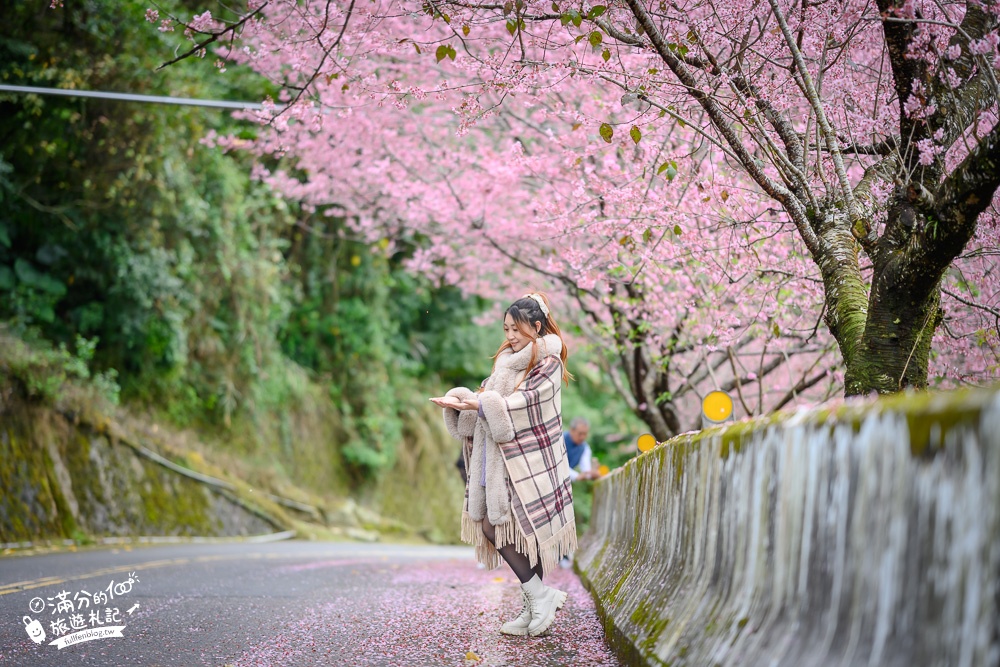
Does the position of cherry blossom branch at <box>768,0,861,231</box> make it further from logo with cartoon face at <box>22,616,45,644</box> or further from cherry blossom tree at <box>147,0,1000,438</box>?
logo with cartoon face at <box>22,616,45,644</box>

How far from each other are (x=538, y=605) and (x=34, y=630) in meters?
2.53

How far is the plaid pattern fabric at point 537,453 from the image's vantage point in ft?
14.8

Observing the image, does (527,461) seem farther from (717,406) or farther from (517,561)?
(717,406)

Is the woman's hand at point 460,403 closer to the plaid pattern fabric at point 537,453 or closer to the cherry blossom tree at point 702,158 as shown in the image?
the plaid pattern fabric at point 537,453

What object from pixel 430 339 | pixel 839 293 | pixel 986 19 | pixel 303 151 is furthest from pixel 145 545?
pixel 430 339

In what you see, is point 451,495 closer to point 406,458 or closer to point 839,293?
point 406,458

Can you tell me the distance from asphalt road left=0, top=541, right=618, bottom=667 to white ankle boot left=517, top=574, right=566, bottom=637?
0.26 ft

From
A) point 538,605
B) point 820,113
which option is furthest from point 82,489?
point 820,113

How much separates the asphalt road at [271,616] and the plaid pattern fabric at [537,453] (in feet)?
1.93

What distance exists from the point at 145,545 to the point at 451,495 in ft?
38.7

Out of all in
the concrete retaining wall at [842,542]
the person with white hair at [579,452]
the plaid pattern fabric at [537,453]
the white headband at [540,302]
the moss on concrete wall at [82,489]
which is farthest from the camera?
the moss on concrete wall at [82,489]

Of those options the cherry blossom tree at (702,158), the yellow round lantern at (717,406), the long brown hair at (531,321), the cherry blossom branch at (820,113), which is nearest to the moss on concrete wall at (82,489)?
the cherry blossom tree at (702,158)

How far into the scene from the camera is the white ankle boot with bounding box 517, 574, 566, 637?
14.8 feet

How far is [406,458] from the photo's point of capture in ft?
71.3
